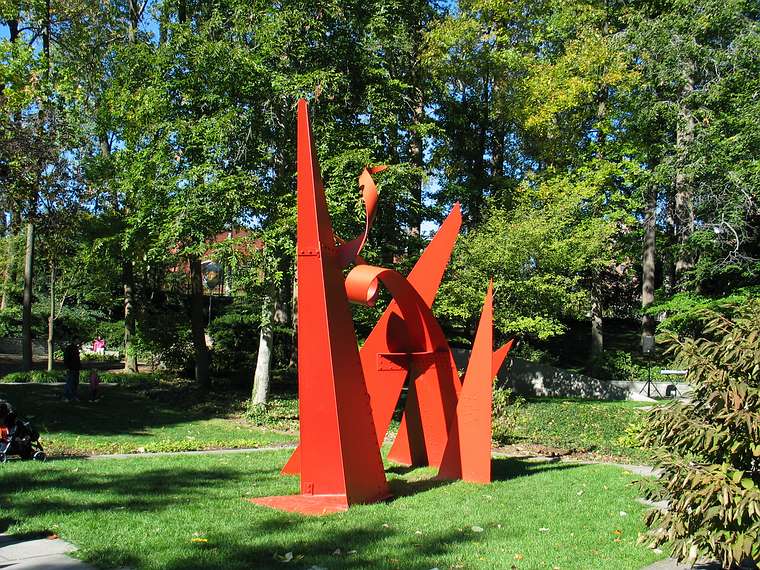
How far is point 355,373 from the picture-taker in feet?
25.1

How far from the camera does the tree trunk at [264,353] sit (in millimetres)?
17531

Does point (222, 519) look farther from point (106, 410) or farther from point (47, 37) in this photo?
point (47, 37)

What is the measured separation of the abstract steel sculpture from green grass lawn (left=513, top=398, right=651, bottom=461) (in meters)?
4.11

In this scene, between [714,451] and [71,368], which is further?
[71,368]

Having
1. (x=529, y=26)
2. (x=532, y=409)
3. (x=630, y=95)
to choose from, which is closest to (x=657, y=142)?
(x=630, y=95)

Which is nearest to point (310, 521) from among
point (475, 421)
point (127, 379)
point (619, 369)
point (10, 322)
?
point (475, 421)

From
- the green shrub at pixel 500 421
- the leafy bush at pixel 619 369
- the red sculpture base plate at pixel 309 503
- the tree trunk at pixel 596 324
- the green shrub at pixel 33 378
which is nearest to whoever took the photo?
the red sculpture base plate at pixel 309 503

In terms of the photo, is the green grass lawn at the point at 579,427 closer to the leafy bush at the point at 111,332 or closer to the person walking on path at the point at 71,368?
the person walking on path at the point at 71,368

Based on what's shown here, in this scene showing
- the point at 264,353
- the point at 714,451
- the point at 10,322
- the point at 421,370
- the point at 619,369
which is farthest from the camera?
the point at 10,322

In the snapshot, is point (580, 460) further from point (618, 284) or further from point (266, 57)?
point (618, 284)

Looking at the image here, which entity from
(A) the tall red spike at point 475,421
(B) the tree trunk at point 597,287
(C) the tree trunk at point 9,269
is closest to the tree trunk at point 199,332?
(C) the tree trunk at point 9,269

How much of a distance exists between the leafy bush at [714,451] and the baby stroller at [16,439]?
8.54 meters

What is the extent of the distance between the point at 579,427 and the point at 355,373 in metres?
9.49

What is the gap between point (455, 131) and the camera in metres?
28.1
